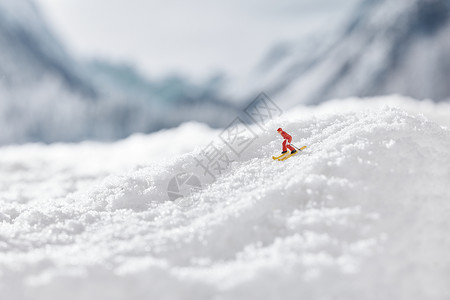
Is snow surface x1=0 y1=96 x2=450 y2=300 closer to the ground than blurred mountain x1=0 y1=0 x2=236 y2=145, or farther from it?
closer to the ground

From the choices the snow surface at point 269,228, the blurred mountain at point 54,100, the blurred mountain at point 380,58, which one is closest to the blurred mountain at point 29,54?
the blurred mountain at point 54,100

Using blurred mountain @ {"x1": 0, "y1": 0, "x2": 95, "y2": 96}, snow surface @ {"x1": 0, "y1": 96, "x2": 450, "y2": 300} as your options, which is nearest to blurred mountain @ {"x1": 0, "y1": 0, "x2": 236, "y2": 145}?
blurred mountain @ {"x1": 0, "y1": 0, "x2": 95, "y2": 96}

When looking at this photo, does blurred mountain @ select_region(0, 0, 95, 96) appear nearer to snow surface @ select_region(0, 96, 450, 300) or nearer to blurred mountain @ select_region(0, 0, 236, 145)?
blurred mountain @ select_region(0, 0, 236, 145)

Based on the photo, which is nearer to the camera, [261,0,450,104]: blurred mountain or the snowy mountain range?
the snowy mountain range

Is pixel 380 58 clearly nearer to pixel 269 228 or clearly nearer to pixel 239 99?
pixel 239 99

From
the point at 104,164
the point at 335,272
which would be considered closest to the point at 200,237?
the point at 335,272

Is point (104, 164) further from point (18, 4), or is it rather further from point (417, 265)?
point (18, 4)
